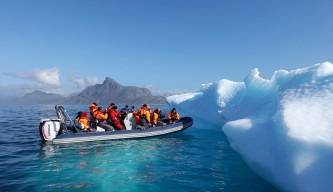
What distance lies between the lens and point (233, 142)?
647cm

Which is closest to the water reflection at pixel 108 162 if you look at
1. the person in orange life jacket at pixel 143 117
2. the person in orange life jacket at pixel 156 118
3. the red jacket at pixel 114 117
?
the red jacket at pixel 114 117

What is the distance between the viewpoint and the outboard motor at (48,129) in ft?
31.6

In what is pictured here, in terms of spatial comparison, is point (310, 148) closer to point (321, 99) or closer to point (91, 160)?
point (321, 99)

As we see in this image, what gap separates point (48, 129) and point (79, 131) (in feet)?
4.86

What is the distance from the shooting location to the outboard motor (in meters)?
9.62

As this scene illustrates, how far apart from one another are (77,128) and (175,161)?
646 centimetres

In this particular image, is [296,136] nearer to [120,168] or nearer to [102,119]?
[120,168]

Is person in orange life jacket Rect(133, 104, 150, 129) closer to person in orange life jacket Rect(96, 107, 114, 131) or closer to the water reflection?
person in orange life jacket Rect(96, 107, 114, 131)

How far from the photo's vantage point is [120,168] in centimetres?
652

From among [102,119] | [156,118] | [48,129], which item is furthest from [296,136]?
[48,129]

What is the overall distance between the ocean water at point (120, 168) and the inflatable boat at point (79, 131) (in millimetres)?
435

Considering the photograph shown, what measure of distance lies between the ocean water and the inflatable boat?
0.43m

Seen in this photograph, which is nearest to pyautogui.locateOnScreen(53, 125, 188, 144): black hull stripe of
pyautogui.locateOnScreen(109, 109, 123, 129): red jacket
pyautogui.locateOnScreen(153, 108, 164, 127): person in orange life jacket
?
pyautogui.locateOnScreen(153, 108, 164, 127): person in orange life jacket

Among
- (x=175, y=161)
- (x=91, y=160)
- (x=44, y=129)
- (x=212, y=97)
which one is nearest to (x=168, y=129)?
(x=212, y=97)
